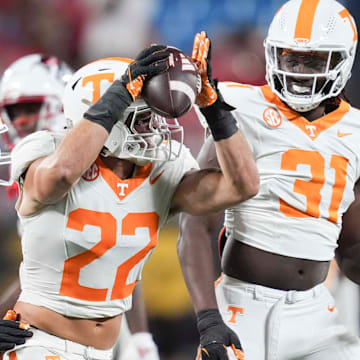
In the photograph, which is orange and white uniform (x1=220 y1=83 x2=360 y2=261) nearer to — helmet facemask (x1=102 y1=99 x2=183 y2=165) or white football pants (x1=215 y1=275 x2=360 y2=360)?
white football pants (x1=215 y1=275 x2=360 y2=360)

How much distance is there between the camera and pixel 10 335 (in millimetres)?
1893

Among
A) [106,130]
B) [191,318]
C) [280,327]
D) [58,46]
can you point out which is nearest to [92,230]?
[106,130]

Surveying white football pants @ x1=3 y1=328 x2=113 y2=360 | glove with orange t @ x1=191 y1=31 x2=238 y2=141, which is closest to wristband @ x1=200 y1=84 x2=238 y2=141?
glove with orange t @ x1=191 y1=31 x2=238 y2=141

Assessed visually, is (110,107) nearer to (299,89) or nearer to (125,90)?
(125,90)

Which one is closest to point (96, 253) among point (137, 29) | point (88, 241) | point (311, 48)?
point (88, 241)

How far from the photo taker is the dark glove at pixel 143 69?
1779 millimetres

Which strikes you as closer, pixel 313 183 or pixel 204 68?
pixel 204 68

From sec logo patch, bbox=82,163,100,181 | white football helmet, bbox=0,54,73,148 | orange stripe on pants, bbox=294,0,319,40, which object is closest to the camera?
sec logo patch, bbox=82,163,100,181

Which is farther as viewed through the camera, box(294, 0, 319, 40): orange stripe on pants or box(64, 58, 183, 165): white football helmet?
box(294, 0, 319, 40): orange stripe on pants

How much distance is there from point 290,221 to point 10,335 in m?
0.87

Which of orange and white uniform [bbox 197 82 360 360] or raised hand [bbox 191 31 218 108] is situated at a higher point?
raised hand [bbox 191 31 218 108]

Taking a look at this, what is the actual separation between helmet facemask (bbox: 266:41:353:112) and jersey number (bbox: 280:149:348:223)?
6.2 inches

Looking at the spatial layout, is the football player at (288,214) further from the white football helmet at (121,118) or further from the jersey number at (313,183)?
the white football helmet at (121,118)

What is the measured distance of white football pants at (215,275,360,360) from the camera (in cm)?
216
